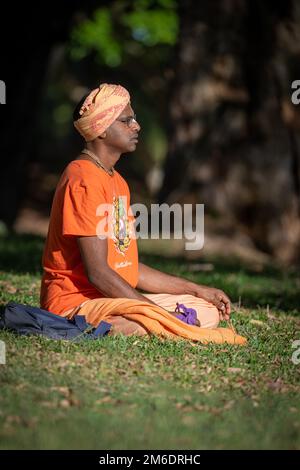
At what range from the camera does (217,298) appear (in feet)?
23.4

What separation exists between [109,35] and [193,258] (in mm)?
17641

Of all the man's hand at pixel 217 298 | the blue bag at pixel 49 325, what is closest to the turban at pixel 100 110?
the blue bag at pixel 49 325

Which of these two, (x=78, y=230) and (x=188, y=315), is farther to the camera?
(x=188, y=315)

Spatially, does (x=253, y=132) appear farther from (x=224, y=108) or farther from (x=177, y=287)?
(x=177, y=287)

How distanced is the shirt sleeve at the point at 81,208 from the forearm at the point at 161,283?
33.5 inches

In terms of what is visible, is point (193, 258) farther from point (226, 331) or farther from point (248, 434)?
point (248, 434)

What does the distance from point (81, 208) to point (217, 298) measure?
1.31 m

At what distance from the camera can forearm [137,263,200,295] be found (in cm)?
727

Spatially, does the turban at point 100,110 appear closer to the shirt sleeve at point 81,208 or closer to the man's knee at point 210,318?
the shirt sleeve at point 81,208

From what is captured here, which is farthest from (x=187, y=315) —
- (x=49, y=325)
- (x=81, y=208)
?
(x=81, y=208)

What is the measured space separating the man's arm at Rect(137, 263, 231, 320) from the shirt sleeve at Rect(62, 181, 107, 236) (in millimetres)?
867

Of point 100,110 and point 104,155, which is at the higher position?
point 100,110

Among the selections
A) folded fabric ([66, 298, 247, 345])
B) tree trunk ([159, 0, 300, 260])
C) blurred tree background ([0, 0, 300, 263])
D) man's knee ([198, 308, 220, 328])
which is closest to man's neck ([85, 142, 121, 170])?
folded fabric ([66, 298, 247, 345])

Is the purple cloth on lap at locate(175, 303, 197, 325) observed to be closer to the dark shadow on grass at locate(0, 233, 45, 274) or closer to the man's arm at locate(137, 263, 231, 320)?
the man's arm at locate(137, 263, 231, 320)
